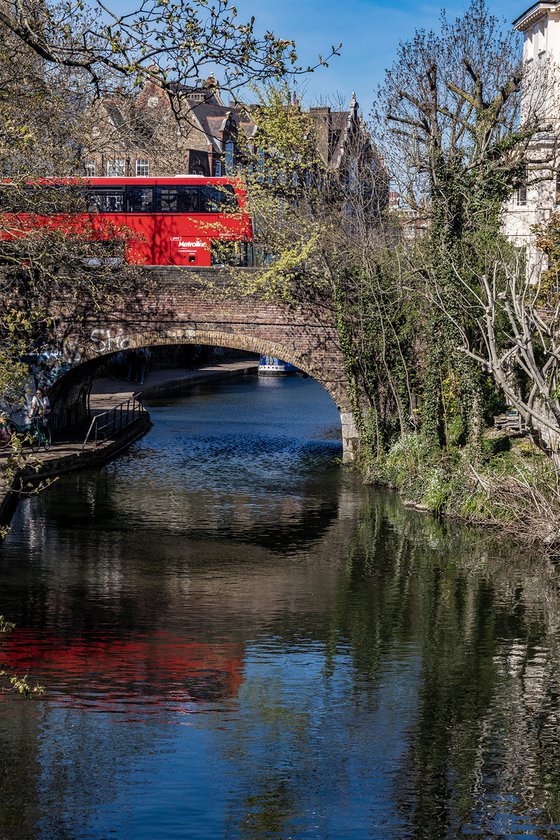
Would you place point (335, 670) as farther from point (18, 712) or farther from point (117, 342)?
point (117, 342)

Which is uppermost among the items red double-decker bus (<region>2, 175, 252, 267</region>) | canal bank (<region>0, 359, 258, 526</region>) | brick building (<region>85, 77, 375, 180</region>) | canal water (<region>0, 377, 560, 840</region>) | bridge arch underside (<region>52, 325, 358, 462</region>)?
brick building (<region>85, 77, 375, 180</region>)

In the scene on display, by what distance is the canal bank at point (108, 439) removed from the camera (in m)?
25.5

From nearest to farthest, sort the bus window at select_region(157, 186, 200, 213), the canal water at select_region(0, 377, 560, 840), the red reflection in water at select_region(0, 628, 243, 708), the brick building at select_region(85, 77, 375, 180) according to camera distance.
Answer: the canal water at select_region(0, 377, 560, 840), the red reflection in water at select_region(0, 628, 243, 708), the brick building at select_region(85, 77, 375, 180), the bus window at select_region(157, 186, 200, 213)

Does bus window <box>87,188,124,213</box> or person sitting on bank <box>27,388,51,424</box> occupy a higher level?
bus window <box>87,188,124,213</box>

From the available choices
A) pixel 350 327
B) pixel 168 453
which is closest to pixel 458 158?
pixel 350 327

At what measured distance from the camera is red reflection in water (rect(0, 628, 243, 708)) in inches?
582

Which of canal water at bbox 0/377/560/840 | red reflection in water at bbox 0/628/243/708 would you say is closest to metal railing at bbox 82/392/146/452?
canal water at bbox 0/377/560/840

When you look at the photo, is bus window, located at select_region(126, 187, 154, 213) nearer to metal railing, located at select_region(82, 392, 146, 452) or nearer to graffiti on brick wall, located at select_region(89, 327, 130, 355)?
graffiti on brick wall, located at select_region(89, 327, 130, 355)

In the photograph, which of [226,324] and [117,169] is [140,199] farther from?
[117,169]

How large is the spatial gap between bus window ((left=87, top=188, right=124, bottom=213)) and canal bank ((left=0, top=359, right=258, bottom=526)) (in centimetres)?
708

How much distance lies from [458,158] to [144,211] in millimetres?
11482

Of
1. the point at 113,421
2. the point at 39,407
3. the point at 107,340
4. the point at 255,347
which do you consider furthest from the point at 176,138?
the point at 39,407

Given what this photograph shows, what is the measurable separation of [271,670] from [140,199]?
22.1 m

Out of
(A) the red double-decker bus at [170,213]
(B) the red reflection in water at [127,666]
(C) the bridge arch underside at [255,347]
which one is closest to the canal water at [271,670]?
(B) the red reflection in water at [127,666]
